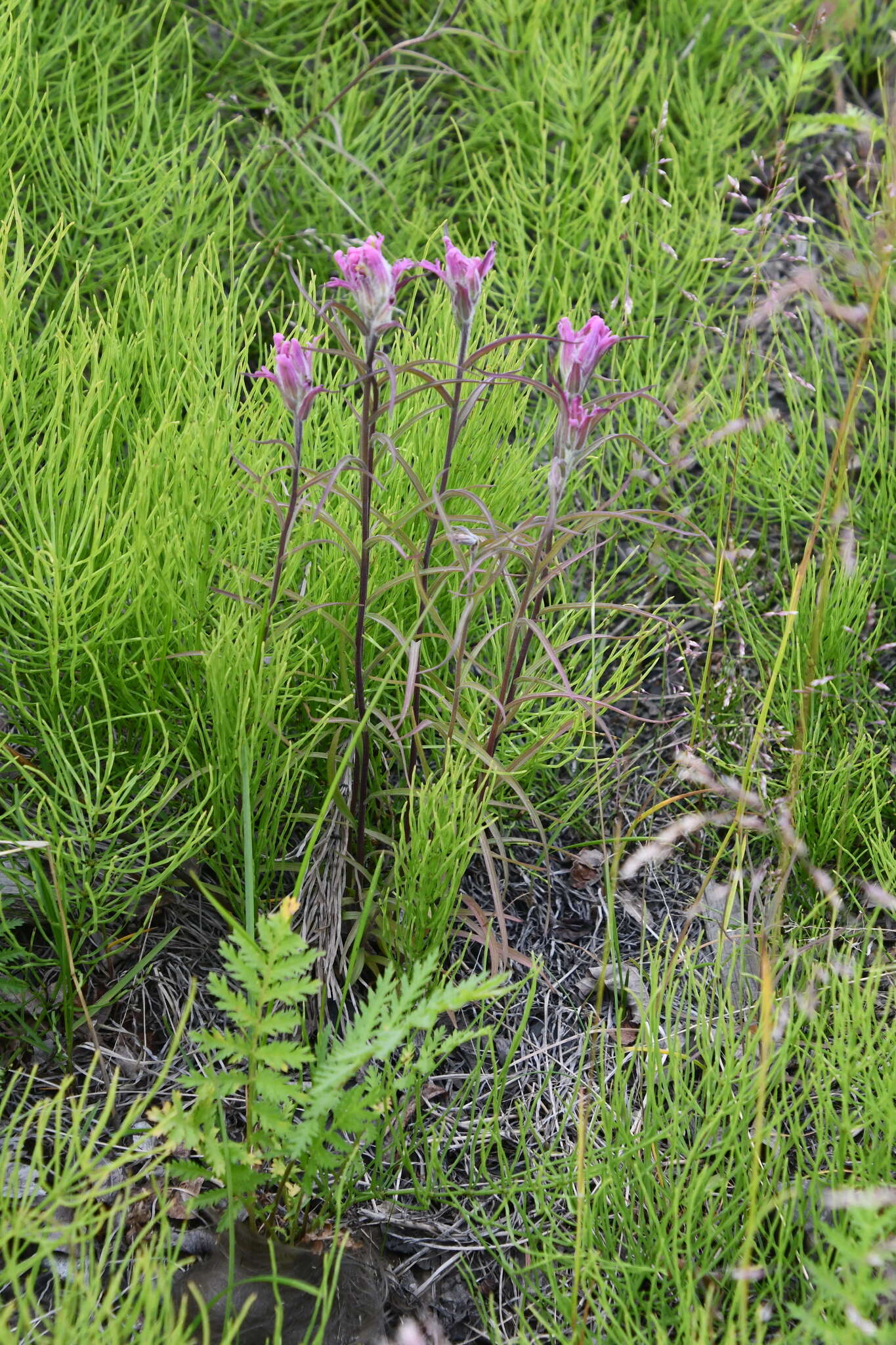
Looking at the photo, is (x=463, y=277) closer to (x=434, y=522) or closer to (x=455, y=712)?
(x=434, y=522)

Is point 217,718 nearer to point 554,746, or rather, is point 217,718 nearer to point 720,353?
point 554,746

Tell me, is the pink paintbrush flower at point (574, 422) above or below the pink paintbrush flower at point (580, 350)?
below

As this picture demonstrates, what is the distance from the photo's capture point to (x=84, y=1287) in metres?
1.12

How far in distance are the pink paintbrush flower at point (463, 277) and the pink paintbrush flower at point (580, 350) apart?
0.13m

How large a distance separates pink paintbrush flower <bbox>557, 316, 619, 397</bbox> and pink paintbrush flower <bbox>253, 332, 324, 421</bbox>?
0.32 metres

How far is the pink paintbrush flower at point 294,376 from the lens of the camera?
57.1 inches

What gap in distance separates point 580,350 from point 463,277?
0.18 m

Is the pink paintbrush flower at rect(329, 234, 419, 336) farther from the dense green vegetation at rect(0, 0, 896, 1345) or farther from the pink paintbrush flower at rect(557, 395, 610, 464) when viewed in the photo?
the pink paintbrush flower at rect(557, 395, 610, 464)

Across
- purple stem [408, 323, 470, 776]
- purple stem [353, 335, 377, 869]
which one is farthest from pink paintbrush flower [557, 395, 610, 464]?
purple stem [353, 335, 377, 869]

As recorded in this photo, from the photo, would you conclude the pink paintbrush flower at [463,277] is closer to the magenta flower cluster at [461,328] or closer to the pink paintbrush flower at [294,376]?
the magenta flower cluster at [461,328]

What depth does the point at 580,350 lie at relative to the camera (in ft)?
4.66

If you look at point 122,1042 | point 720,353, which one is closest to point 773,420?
point 720,353

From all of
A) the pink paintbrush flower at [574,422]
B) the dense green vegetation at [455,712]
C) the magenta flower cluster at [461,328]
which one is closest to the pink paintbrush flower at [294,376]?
the magenta flower cluster at [461,328]

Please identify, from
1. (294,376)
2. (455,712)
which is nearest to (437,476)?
(294,376)
